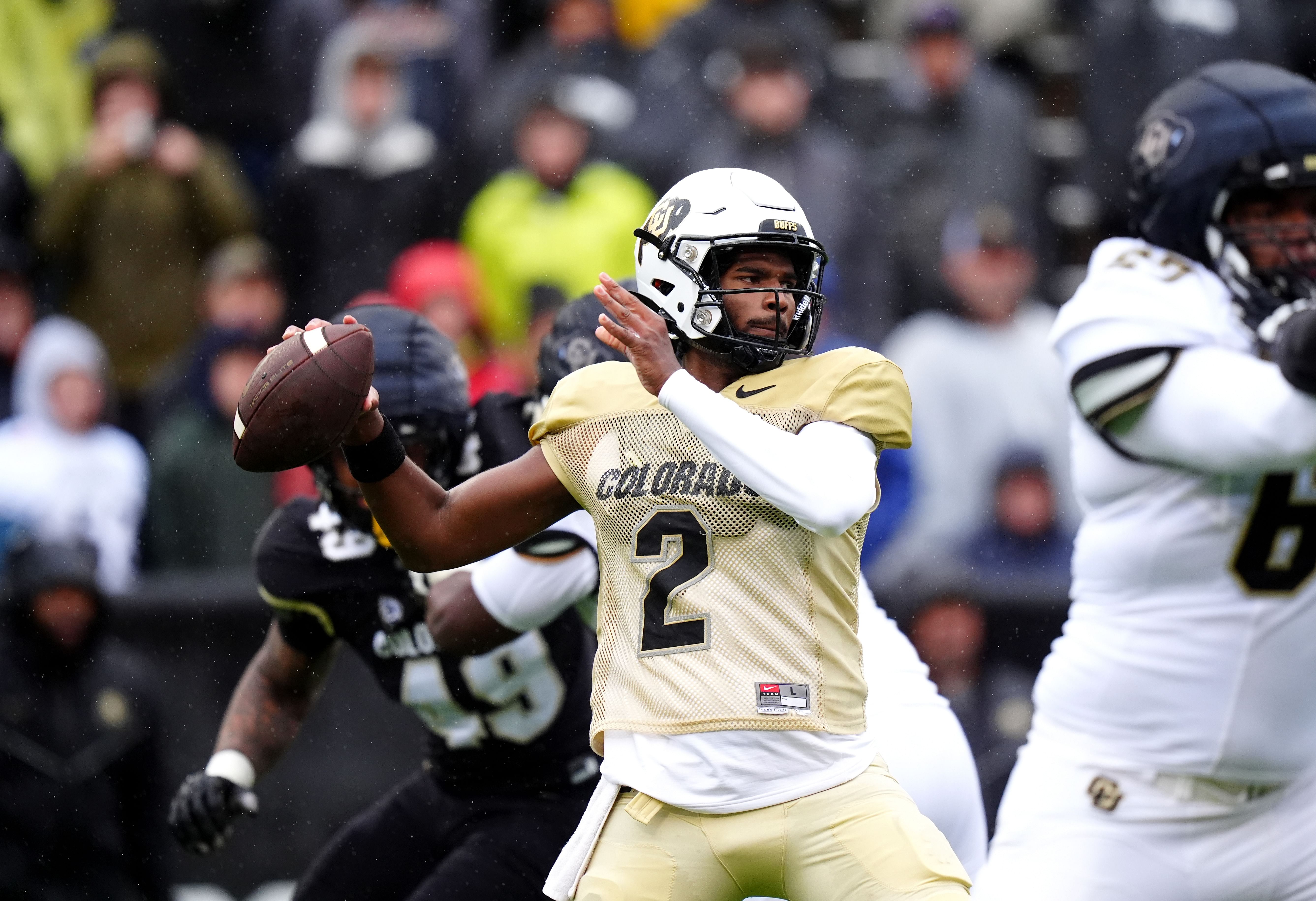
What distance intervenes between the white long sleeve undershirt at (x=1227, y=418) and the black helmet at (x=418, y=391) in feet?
5.88

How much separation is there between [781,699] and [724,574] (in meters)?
0.26

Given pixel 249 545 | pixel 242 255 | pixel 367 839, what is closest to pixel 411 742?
pixel 249 545

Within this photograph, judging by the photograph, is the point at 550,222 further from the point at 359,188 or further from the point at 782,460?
the point at 782,460

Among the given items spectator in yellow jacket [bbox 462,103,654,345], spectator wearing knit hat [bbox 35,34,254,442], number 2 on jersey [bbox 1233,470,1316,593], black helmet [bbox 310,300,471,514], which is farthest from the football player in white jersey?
spectator wearing knit hat [bbox 35,34,254,442]

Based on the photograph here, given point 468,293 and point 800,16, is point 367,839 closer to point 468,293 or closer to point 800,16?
point 468,293

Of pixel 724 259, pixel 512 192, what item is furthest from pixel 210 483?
pixel 724 259

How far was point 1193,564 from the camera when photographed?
3.57 m

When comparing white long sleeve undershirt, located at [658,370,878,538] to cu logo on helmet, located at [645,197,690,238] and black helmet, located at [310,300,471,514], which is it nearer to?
cu logo on helmet, located at [645,197,690,238]

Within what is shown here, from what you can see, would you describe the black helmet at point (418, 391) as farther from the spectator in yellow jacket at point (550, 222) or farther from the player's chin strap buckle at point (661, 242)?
the spectator in yellow jacket at point (550, 222)

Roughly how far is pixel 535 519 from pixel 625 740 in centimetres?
52

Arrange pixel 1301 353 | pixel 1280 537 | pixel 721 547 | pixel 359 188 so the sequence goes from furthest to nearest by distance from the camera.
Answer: pixel 359 188 → pixel 1280 537 → pixel 721 547 → pixel 1301 353

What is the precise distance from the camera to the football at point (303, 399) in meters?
3.40

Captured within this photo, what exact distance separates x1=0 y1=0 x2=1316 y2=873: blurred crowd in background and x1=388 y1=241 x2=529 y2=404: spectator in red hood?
18 millimetres

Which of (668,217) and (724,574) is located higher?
(668,217)
